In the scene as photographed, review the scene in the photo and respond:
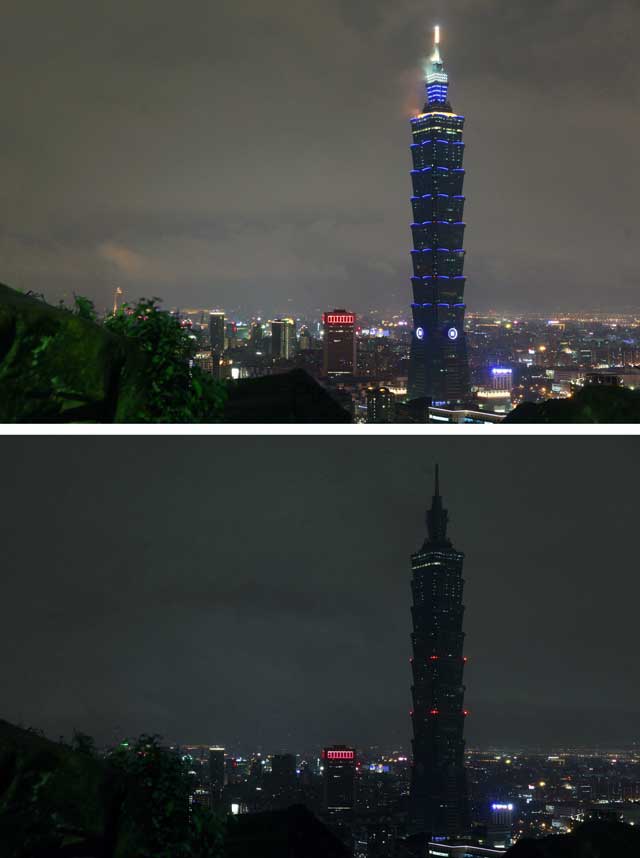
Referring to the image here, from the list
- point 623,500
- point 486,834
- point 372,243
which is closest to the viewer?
point 486,834

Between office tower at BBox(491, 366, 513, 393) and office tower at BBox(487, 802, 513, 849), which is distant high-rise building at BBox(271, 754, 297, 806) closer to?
office tower at BBox(487, 802, 513, 849)

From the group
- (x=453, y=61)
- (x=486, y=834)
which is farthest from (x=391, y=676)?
(x=453, y=61)

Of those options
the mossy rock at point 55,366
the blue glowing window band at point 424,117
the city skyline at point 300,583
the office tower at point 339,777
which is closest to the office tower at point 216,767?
the city skyline at point 300,583

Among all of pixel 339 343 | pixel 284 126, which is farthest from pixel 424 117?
pixel 339 343

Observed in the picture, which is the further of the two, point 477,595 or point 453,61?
point 453,61

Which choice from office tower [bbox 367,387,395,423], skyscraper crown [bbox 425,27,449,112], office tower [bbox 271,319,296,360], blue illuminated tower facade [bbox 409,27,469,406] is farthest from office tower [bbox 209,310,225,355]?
skyscraper crown [bbox 425,27,449,112]

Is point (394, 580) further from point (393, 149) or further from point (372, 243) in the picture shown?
point (393, 149)
